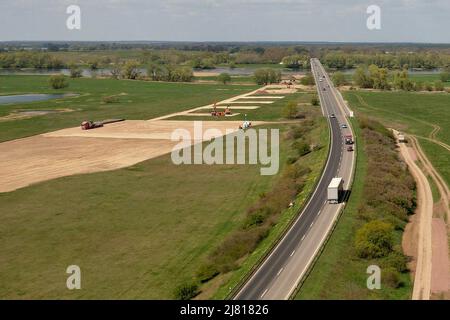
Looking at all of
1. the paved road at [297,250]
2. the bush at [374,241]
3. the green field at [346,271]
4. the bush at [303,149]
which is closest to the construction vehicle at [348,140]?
the bush at [303,149]

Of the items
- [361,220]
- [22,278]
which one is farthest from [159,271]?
[361,220]

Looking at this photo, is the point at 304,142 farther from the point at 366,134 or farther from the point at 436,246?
the point at 436,246

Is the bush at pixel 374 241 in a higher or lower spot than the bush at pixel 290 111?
lower

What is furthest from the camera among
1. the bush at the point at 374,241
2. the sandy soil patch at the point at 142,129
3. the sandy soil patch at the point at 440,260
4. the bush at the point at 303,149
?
the sandy soil patch at the point at 142,129

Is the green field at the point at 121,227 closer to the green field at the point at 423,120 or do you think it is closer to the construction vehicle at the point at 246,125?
the green field at the point at 423,120

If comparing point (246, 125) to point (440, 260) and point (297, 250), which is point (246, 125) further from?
point (440, 260)

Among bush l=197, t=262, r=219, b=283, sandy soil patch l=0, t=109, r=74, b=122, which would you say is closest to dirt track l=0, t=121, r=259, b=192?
sandy soil patch l=0, t=109, r=74, b=122
